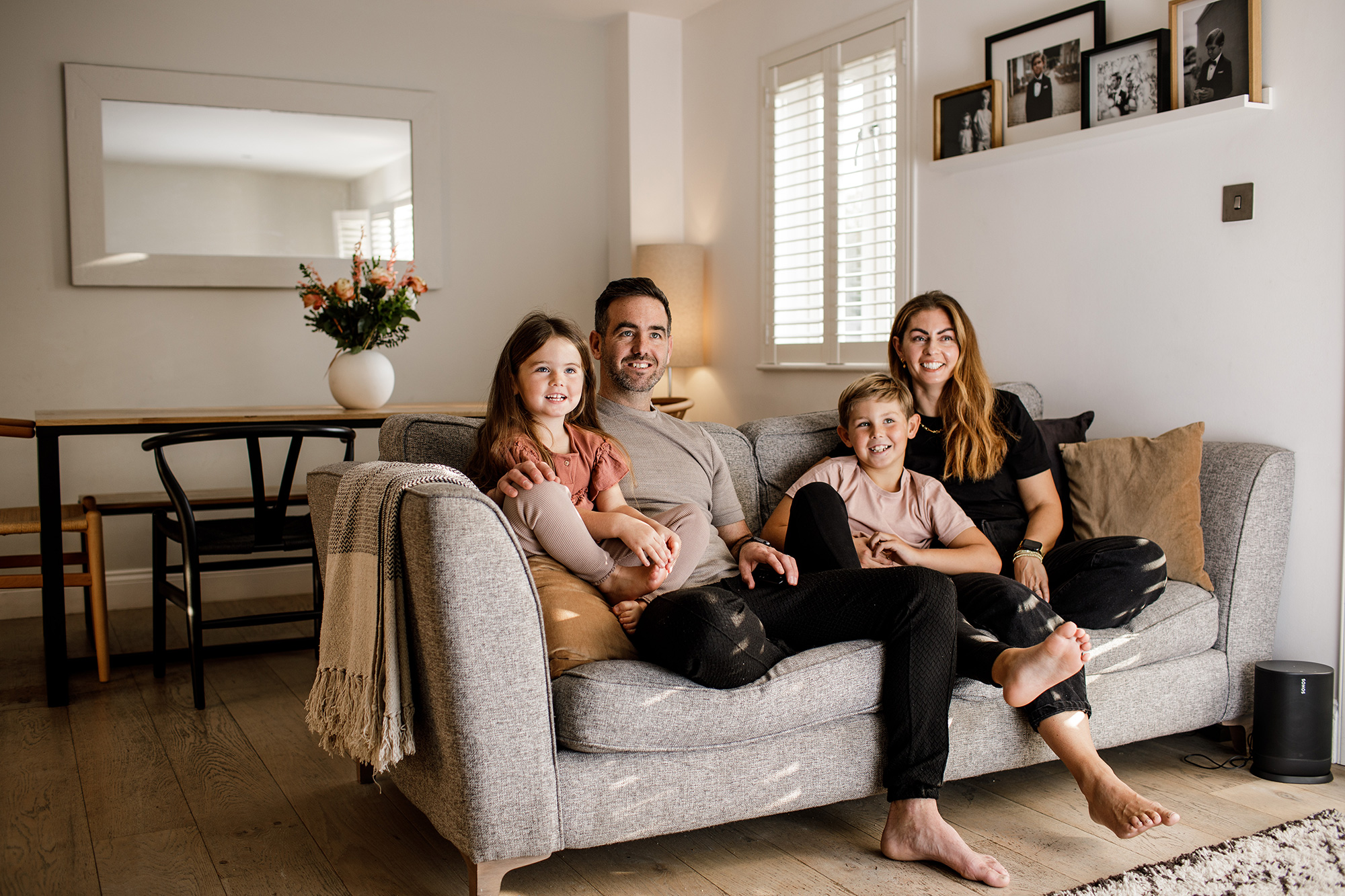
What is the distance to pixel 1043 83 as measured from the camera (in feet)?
10.00

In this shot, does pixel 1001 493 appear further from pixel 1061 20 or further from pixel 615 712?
pixel 1061 20

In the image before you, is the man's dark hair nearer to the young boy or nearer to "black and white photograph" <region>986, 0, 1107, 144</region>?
the young boy

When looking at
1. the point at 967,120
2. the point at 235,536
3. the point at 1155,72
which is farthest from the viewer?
the point at 967,120

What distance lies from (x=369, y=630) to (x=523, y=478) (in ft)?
1.26

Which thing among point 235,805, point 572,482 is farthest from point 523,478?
point 235,805

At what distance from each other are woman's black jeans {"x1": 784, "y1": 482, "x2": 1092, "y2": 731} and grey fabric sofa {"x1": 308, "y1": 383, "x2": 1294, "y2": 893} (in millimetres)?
96

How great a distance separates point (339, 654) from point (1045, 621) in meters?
1.32

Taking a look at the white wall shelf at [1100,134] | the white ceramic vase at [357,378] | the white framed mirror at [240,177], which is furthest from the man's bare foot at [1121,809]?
the white framed mirror at [240,177]

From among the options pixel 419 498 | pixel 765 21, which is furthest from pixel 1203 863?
pixel 765 21

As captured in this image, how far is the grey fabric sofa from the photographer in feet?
5.39

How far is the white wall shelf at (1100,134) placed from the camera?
2537 millimetres

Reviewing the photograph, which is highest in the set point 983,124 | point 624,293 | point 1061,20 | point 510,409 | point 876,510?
point 1061,20

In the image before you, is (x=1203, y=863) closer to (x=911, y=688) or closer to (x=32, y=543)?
(x=911, y=688)

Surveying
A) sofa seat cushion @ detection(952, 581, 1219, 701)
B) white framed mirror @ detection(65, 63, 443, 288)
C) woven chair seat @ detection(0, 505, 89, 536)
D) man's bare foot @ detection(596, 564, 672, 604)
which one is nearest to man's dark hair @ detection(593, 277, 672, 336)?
man's bare foot @ detection(596, 564, 672, 604)
